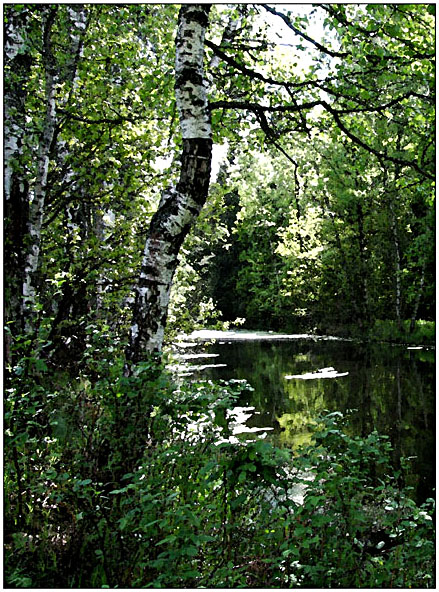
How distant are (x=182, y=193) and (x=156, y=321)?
1050mm

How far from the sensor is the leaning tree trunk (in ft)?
13.5

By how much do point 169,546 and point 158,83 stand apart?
4888 mm

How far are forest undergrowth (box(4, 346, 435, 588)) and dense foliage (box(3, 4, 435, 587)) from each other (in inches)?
0.7

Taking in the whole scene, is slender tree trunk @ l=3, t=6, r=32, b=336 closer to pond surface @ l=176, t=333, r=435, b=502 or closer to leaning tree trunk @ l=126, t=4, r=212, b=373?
leaning tree trunk @ l=126, t=4, r=212, b=373

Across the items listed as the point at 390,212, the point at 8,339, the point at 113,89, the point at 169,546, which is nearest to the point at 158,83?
the point at 113,89

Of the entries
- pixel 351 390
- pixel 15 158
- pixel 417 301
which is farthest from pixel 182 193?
pixel 417 301

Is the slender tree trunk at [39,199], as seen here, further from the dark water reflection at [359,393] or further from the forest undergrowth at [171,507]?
the dark water reflection at [359,393]

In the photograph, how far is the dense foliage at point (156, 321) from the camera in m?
3.17

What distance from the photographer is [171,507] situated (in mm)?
3139

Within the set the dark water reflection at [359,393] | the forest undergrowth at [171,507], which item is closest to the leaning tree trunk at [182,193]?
the forest undergrowth at [171,507]

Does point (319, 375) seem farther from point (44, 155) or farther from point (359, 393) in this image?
point (44, 155)

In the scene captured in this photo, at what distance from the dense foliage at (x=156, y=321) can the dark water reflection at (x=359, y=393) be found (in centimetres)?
135

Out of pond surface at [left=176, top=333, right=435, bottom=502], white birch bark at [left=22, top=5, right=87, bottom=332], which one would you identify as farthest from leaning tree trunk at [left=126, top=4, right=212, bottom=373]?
pond surface at [left=176, top=333, right=435, bottom=502]

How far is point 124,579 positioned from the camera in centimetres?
309
